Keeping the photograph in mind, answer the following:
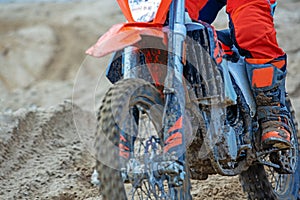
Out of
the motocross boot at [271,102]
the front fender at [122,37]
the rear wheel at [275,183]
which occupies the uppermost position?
the front fender at [122,37]

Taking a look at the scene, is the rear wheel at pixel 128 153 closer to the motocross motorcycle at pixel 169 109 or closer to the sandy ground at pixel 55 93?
the motocross motorcycle at pixel 169 109

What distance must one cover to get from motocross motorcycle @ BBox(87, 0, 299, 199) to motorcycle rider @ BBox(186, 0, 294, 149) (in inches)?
3.2

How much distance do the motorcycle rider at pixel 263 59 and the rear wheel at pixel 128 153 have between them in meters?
0.84

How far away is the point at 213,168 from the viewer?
317cm

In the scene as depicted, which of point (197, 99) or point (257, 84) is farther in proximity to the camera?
point (257, 84)

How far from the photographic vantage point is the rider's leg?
128 inches

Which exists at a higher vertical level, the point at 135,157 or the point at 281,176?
the point at 135,157

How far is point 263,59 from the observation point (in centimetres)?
333

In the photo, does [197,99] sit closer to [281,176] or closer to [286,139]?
[286,139]

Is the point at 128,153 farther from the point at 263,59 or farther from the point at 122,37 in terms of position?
the point at 263,59

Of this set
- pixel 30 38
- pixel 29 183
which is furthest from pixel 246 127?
pixel 30 38

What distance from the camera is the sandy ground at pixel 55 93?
14.5 feet

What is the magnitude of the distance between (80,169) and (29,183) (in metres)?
0.53

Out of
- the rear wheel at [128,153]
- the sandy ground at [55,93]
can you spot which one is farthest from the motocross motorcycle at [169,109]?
the sandy ground at [55,93]
